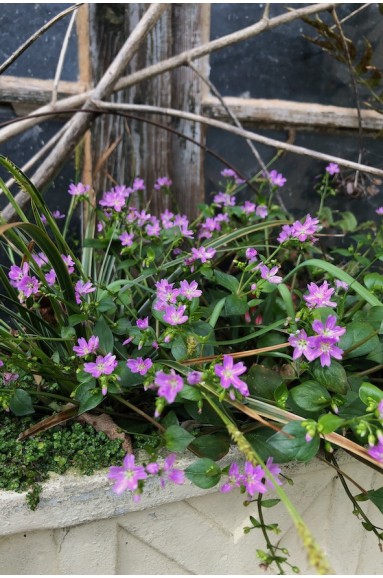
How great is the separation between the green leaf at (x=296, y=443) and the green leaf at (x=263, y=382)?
14 cm

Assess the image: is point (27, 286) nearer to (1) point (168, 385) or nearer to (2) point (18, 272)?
(2) point (18, 272)

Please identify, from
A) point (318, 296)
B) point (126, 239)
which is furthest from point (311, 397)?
point (126, 239)

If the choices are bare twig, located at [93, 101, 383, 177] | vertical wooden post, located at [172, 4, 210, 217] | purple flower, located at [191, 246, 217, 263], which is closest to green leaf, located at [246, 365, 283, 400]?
purple flower, located at [191, 246, 217, 263]

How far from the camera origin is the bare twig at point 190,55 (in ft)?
4.08

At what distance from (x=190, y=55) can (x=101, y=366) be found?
2.86ft

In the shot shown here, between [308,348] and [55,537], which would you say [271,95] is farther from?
[55,537]

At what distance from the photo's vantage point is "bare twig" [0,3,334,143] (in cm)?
124

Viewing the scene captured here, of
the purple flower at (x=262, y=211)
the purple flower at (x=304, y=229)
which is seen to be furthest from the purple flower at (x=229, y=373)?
the purple flower at (x=262, y=211)

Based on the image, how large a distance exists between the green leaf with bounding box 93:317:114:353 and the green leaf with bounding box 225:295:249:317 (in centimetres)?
19

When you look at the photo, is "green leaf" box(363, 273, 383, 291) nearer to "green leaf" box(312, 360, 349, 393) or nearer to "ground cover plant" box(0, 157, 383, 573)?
"ground cover plant" box(0, 157, 383, 573)

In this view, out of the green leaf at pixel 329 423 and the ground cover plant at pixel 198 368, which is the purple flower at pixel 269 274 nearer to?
the ground cover plant at pixel 198 368

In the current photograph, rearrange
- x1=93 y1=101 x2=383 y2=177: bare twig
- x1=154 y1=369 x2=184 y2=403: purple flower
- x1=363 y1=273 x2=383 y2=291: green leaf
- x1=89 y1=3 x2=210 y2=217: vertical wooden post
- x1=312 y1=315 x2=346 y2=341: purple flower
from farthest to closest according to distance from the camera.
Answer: x1=89 y1=3 x2=210 y2=217: vertical wooden post
x1=93 y1=101 x2=383 y2=177: bare twig
x1=363 y1=273 x2=383 y2=291: green leaf
x1=312 y1=315 x2=346 y2=341: purple flower
x1=154 y1=369 x2=184 y2=403: purple flower

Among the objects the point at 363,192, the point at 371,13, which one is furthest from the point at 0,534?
the point at 371,13

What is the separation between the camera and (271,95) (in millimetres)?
1620
